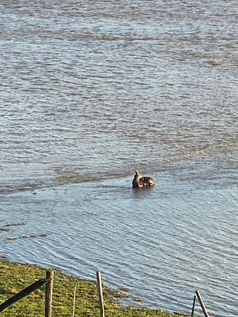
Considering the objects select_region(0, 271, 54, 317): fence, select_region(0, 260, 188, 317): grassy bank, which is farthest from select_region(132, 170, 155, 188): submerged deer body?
select_region(0, 271, 54, 317): fence

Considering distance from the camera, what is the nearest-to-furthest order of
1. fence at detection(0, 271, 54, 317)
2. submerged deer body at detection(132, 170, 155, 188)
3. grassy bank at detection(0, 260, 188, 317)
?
fence at detection(0, 271, 54, 317)
grassy bank at detection(0, 260, 188, 317)
submerged deer body at detection(132, 170, 155, 188)

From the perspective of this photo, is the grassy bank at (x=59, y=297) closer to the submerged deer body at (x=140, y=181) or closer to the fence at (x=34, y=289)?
the fence at (x=34, y=289)

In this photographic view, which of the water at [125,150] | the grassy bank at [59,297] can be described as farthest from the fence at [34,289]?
the water at [125,150]

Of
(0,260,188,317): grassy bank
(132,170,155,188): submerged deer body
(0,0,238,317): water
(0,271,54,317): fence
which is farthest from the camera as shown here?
(132,170,155,188): submerged deer body

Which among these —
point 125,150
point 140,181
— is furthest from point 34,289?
point 125,150

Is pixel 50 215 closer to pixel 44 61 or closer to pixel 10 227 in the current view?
pixel 10 227

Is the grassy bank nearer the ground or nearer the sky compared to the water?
nearer the sky

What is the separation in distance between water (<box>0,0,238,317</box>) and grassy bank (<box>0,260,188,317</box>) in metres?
0.61

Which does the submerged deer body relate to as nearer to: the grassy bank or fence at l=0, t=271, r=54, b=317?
the grassy bank

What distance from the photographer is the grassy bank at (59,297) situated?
54.7 ft

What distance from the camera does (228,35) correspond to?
48.2 m

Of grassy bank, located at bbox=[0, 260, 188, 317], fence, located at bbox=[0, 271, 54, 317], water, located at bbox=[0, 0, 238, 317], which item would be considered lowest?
water, located at bbox=[0, 0, 238, 317]

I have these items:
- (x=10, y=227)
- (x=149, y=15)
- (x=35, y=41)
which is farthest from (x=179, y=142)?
(x=149, y=15)

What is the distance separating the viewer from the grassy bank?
16666mm
